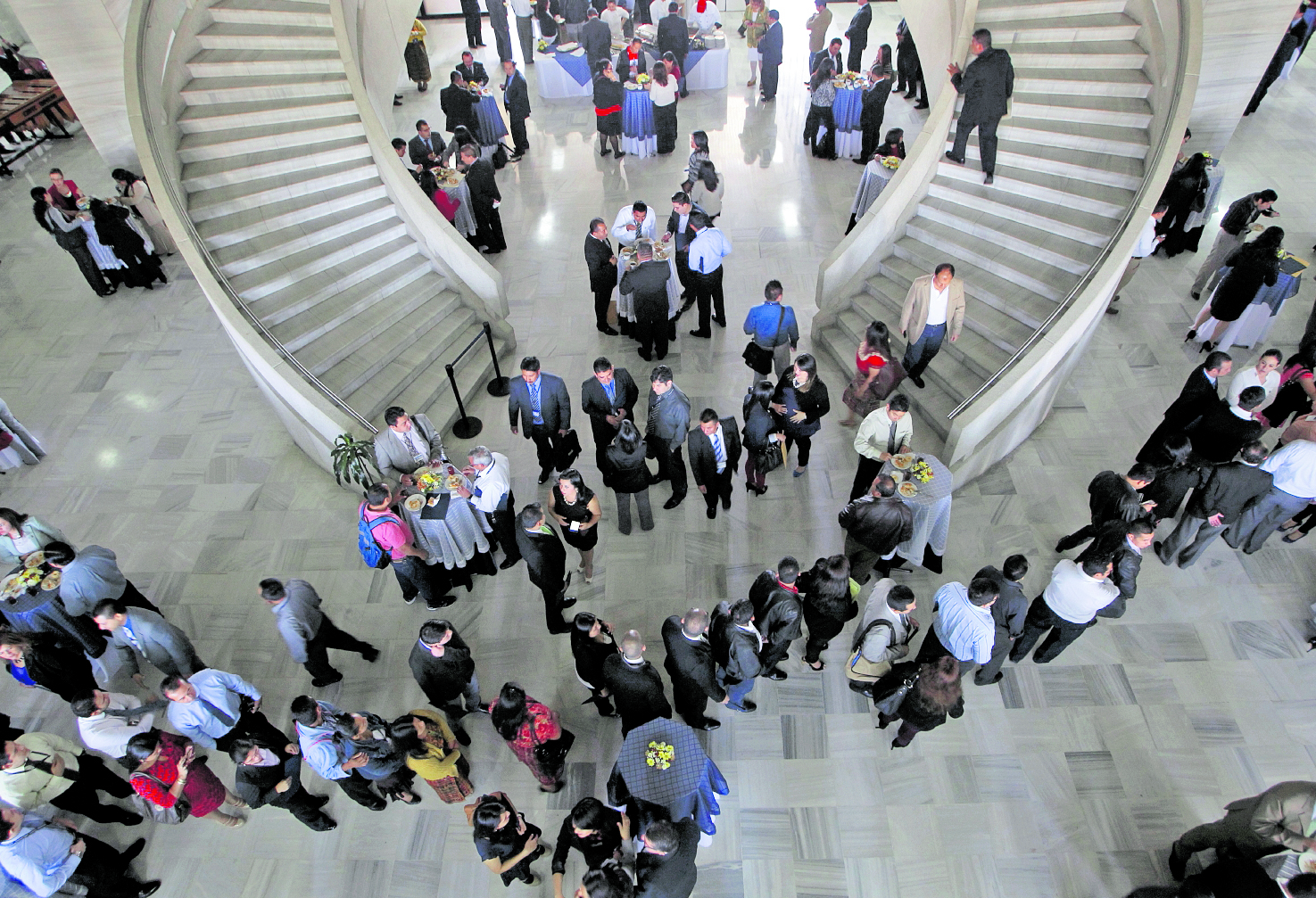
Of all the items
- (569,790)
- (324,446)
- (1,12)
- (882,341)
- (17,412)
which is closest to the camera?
(569,790)

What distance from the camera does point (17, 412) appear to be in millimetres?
8422

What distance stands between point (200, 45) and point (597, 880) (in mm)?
9990

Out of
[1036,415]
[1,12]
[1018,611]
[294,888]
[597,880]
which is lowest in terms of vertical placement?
[294,888]

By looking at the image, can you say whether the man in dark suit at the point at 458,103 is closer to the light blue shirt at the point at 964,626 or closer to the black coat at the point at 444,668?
the black coat at the point at 444,668

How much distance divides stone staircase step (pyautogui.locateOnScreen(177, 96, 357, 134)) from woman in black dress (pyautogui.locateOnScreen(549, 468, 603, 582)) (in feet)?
20.9

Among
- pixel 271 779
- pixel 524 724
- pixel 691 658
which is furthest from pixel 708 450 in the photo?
pixel 271 779

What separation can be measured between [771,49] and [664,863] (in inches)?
540

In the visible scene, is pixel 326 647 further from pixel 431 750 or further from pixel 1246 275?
pixel 1246 275

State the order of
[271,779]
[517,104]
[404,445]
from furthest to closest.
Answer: [517,104], [404,445], [271,779]

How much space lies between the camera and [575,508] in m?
5.66

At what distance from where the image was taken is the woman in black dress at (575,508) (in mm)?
5551

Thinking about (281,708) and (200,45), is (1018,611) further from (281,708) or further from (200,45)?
(200,45)

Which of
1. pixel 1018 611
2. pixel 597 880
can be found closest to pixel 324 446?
pixel 597 880

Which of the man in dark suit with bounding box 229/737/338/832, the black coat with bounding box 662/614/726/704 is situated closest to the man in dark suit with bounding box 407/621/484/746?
the man in dark suit with bounding box 229/737/338/832
